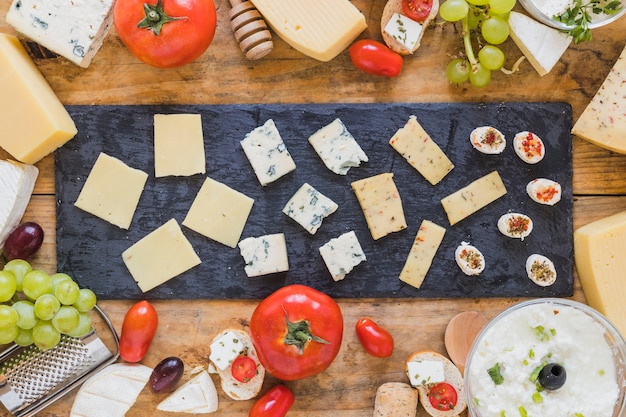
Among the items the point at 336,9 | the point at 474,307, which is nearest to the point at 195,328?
the point at 474,307

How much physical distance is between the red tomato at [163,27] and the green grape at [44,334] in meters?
0.89

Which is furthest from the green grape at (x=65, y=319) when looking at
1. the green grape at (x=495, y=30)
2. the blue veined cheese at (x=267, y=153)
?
the green grape at (x=495, y=30)

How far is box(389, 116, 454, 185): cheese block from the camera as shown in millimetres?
2318

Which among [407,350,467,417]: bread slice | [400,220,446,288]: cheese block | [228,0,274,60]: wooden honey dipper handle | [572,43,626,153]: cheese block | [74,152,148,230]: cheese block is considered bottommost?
[407,350,467,417]: bread slice

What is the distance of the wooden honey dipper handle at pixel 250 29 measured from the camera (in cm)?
224

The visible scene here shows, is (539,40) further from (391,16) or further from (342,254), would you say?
(342,254)

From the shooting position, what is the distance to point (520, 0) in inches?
90.6

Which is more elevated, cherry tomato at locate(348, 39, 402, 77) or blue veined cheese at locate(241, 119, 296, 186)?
cherry tomato at locate(348, 39, 402, 77)

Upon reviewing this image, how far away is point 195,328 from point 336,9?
1.18 m

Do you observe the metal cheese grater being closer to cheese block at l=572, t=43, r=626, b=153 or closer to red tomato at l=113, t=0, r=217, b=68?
red tomato at l=113, t=0, r=217, b=68

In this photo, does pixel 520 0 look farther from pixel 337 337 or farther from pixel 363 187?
pixel 337 337

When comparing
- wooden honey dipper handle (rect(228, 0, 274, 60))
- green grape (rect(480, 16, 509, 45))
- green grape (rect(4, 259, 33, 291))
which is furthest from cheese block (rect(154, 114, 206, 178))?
green grape (rect(480, 16, 509, 45))

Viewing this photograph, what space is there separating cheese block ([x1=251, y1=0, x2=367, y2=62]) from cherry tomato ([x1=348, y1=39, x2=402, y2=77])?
6cm

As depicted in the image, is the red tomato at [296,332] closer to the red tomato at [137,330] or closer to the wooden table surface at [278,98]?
the wooden table surface at [278,98]
